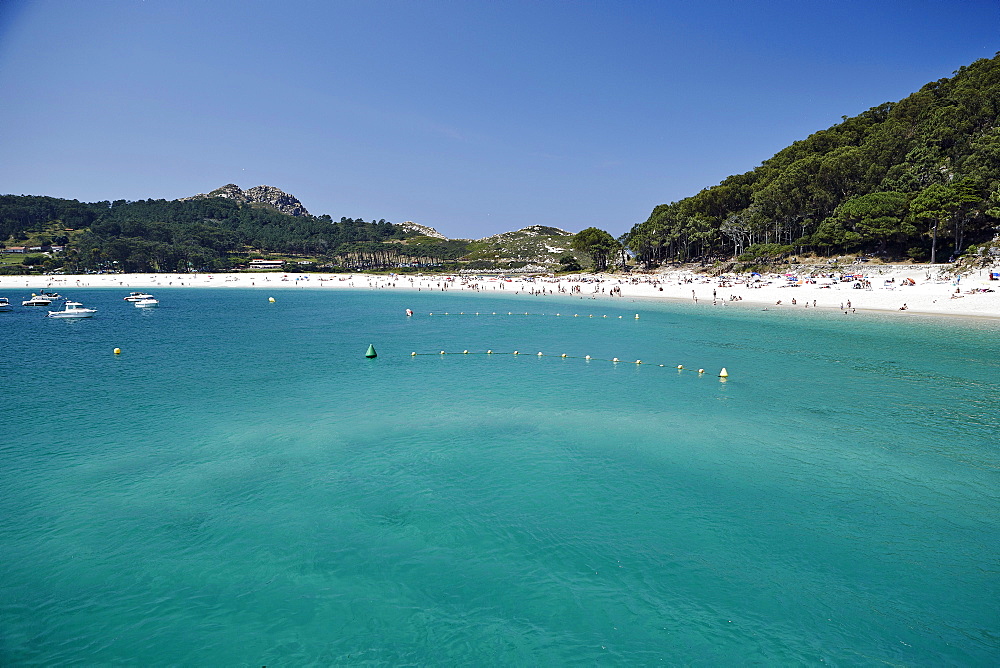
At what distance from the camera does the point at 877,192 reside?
7238cm

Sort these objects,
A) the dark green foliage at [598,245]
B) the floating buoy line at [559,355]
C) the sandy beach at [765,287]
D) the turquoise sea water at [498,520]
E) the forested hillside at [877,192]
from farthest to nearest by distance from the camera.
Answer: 1. the dark green foliage at [598,245]
2. the forested hillside at [877,192]
3. the sandy beach at [765,287]
4. the floating buoy line at [559,355]
5. the turquoise sea water at [498,520]

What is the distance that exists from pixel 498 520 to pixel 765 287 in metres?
69.8

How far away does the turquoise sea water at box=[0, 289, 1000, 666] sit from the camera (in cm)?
800

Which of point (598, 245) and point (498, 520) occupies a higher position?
point (598, 245)

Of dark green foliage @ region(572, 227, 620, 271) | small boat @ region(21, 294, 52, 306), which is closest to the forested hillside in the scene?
dark green foliage @ region(572, 227, 620, 271)

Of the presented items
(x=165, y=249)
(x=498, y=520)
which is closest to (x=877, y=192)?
(x=498, y=520)

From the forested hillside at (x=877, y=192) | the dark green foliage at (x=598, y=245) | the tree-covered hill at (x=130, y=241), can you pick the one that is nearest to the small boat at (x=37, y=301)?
the tree-covered hill at (x=130, y=241)

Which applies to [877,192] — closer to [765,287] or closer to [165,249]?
[765,287]

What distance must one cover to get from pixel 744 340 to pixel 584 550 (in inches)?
1274

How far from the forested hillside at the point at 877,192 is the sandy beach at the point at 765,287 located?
739 cm

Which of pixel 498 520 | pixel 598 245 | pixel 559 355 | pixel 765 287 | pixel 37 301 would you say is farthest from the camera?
pixel 598 245

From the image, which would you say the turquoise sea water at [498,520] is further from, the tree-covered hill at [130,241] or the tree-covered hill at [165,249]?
the tree-covered hill at [130,241]

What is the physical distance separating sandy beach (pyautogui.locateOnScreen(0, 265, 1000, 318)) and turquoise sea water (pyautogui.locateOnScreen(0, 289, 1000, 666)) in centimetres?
3321

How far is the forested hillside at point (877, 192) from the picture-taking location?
6225cm
